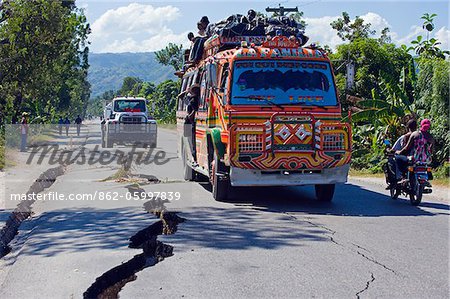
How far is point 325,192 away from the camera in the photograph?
37.6 feet

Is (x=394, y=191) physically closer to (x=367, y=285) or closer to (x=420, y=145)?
(x=420, y=145)

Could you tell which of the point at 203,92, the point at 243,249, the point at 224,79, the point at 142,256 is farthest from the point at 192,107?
the point at 142,256

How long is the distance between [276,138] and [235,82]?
1.39 m

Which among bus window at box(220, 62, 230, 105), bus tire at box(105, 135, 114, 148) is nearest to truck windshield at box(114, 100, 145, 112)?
bus tire at box(105, 135, 114, 148)

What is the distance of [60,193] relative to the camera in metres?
13.4

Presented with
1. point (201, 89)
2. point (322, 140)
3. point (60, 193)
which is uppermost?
point (201, 89)

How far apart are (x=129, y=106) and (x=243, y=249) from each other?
21154 mm

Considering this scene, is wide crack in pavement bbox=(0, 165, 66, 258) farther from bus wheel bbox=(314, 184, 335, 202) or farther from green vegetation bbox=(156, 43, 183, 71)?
green vegetation bbox=(156, 43, 183, 71)

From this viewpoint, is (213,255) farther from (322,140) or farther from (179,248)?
(322,140)

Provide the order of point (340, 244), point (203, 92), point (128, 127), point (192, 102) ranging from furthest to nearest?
point (128, 127)
point (192, 102)
point (203, 92)
point (340, 244)

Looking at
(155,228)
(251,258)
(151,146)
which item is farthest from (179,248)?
(151,146)

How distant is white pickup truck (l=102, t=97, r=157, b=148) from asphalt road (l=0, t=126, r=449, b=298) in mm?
14469

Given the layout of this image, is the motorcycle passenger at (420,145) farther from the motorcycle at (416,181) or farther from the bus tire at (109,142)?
the bus tire at (109,142)

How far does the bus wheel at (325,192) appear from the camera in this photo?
1135 centimetres
